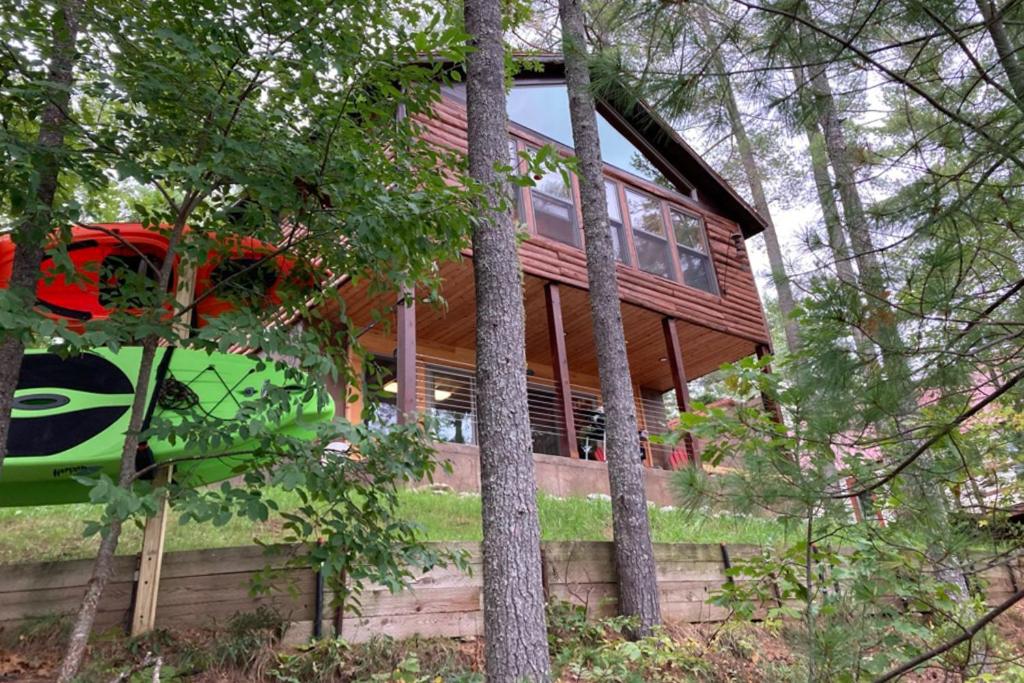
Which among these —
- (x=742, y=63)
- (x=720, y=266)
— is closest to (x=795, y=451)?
(x=742, y=63)

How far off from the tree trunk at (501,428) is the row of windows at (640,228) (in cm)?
517

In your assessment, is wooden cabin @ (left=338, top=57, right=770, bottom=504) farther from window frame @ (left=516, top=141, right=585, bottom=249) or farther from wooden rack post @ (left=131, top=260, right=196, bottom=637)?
wooden rack post @ (left=131, top=260, right=196, bottom=637)

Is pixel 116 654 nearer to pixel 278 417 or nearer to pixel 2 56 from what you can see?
pixel 278 417

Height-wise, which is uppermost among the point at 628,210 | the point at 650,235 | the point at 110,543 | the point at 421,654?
the point at 628,210

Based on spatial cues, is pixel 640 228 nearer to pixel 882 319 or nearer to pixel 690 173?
pixel 690 173

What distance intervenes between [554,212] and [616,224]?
1153mm

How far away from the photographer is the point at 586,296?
967 cm

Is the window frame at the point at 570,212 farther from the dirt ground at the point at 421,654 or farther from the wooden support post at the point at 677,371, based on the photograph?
the dirt ground at the point at 421,654

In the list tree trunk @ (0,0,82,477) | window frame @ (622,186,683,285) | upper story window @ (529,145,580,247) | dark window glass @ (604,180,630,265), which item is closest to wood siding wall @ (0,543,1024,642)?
tree trunk @ (0,0,82,477)

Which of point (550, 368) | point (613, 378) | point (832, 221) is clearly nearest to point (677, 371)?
point (550, 368)

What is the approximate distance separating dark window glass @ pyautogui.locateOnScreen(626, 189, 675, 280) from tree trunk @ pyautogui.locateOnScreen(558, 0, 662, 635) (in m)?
5.09

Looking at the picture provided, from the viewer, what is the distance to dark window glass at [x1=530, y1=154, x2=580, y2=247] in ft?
32.0

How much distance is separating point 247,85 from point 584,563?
337 centimetres

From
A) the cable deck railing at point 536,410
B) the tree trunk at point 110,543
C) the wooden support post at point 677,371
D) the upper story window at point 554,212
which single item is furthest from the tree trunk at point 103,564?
the wooden support post at point 677,371
